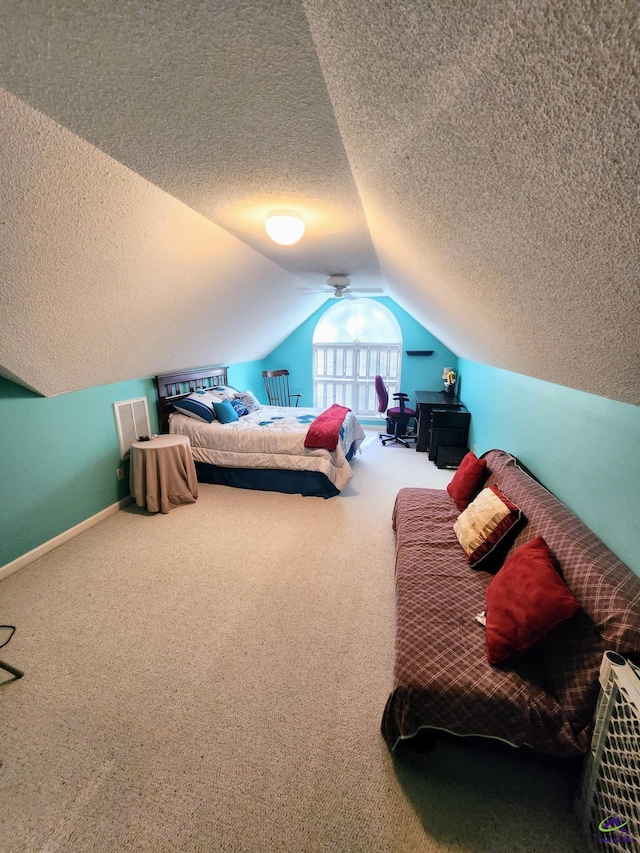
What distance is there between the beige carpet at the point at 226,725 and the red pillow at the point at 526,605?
19.4 inches

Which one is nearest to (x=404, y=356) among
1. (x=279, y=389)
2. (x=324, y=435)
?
(x=279, y=389)

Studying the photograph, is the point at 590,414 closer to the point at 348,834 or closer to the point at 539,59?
the point at 539,59

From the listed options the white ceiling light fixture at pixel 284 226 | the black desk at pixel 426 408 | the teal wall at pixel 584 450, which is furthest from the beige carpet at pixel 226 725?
the black desk at pixel 426 408

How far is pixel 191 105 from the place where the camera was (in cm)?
111

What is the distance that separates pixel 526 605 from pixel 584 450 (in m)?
0.86

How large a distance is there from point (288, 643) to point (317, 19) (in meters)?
2.35

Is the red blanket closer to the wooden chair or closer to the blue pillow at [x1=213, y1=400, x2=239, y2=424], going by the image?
the blue pillow at [x1=213, y1=400, x2=239, y2=424]

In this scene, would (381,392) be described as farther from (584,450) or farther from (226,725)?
(226,725)

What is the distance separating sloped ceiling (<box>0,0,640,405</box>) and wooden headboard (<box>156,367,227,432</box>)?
140 centimetres

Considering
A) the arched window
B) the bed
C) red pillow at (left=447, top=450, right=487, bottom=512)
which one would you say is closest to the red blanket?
the bed

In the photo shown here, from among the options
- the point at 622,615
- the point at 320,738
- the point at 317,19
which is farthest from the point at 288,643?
the point at 317,19

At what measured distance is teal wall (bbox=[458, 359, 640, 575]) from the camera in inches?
53.8

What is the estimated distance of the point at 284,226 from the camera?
2.06 metres

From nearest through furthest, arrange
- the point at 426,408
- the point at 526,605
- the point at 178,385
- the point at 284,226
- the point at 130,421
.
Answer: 1. the point at 526,605
2. the point at 284,226
3. the point at 130,421
4. the point at 178,385
5. the point at 426,408
